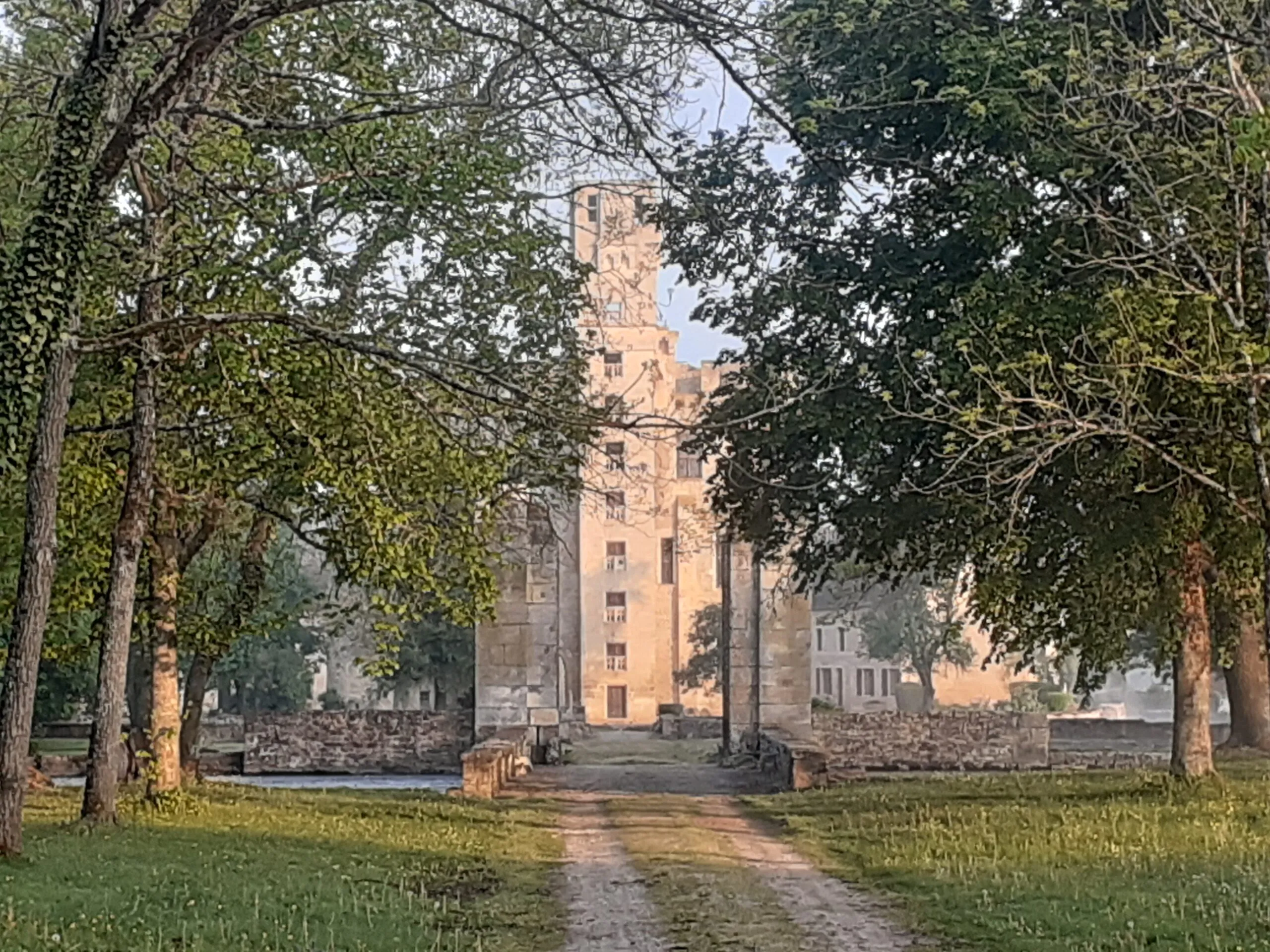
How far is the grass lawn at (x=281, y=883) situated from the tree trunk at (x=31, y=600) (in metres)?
0.56

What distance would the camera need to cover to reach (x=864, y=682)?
81188mm

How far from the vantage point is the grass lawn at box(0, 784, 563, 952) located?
9.58 meters

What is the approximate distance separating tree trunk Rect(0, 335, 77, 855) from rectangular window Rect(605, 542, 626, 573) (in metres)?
57.2

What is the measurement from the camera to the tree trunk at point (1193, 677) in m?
19.6

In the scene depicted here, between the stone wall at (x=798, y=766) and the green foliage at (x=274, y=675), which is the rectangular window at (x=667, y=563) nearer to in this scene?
the green foliage at (x=274, y=675)

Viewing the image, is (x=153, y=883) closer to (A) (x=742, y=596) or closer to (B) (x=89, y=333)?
(B) (x=89, y=333)

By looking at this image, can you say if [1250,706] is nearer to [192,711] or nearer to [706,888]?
[192,711]

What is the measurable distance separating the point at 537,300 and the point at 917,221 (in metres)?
5.22

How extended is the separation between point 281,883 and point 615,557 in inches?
2283

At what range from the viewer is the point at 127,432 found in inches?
672

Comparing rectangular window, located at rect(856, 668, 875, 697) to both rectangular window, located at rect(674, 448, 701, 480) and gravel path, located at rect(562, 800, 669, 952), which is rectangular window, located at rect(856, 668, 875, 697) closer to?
rectangular window, located at rect(674, 448, 701, 480)

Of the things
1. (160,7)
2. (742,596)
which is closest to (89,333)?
(160,7)

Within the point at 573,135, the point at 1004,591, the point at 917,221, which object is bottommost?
the point at 1004,591

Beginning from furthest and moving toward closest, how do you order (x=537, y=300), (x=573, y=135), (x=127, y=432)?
(x=537, y=300) → (x=127, y=432) → (x=573, y=135)
